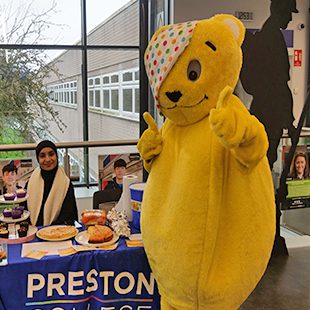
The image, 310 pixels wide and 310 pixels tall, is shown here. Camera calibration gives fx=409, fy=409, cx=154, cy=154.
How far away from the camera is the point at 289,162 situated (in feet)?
11.7

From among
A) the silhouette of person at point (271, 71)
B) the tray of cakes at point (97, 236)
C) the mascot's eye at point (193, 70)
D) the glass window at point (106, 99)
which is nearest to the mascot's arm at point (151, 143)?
the mascot's eye at point (193, 70)

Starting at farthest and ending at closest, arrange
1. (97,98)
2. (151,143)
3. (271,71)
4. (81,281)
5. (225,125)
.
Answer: (97,98) → (271,71) → (81,281) → (151,143) → (225,125)

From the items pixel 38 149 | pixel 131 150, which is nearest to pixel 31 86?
pixel 131 150

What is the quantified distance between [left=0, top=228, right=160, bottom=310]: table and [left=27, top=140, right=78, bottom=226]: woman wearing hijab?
1.44 feet

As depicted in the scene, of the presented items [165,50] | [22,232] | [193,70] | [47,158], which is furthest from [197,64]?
[47,158]

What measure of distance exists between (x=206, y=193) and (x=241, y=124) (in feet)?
0.96

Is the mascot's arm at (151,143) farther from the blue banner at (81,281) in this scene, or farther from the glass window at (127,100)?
the glass window at (127,100)

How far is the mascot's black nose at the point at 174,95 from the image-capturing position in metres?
1.43

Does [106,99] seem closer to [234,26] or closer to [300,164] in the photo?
[300,164]

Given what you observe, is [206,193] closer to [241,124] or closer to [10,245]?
[241,124]

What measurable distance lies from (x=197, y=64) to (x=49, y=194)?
53.3 inches

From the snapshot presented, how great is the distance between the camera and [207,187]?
140 centimetres

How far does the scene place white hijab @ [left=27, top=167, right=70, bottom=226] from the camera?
2352mm

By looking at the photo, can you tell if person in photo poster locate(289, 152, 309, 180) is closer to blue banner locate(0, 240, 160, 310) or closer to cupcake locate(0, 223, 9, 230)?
blue banner locate(0, 240, 160, 310)
